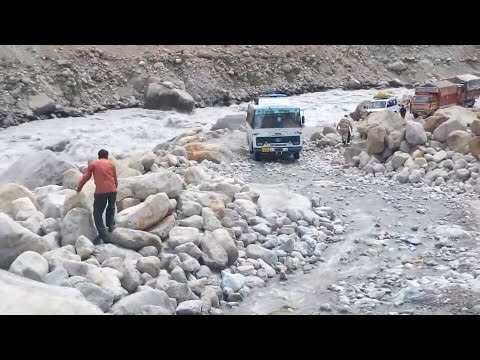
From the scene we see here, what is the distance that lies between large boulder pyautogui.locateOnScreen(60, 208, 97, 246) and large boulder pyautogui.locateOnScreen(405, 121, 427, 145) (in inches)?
428

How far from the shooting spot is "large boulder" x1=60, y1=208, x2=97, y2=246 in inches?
408

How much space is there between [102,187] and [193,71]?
25.3 m

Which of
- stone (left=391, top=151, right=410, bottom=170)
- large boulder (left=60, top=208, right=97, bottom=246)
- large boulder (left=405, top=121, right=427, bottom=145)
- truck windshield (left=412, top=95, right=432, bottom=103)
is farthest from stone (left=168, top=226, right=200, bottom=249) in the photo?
truck windshield (left=412, top=95, right=432, bottom=103)

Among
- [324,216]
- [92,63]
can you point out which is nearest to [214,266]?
[324,216]

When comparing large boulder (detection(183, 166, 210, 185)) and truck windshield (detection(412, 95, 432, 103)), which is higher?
truck windshield (detection(412, 95, 432, 103))

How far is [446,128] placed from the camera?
18.4 m

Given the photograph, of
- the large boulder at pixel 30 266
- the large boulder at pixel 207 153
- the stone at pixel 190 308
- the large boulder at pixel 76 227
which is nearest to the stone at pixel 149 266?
the stone at pixel 190 308

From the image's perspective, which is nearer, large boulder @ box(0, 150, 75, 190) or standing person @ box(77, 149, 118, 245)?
standing person @ box(77, 149, 118, 245)

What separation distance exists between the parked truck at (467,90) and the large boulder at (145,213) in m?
20.7

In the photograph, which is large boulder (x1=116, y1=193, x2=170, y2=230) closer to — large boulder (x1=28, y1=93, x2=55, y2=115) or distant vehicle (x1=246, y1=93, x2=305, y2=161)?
distant vehicle (x1=246, y1=93, x2=305, y2=161)

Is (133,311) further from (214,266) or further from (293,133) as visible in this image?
(293,133)

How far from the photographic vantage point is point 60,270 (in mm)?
9070

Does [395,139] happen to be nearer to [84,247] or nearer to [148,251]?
[148,251]

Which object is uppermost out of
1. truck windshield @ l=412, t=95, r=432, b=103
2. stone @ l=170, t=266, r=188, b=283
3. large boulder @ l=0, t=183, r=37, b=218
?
truck windshield @ l=412, t=95, r=432, b=103
